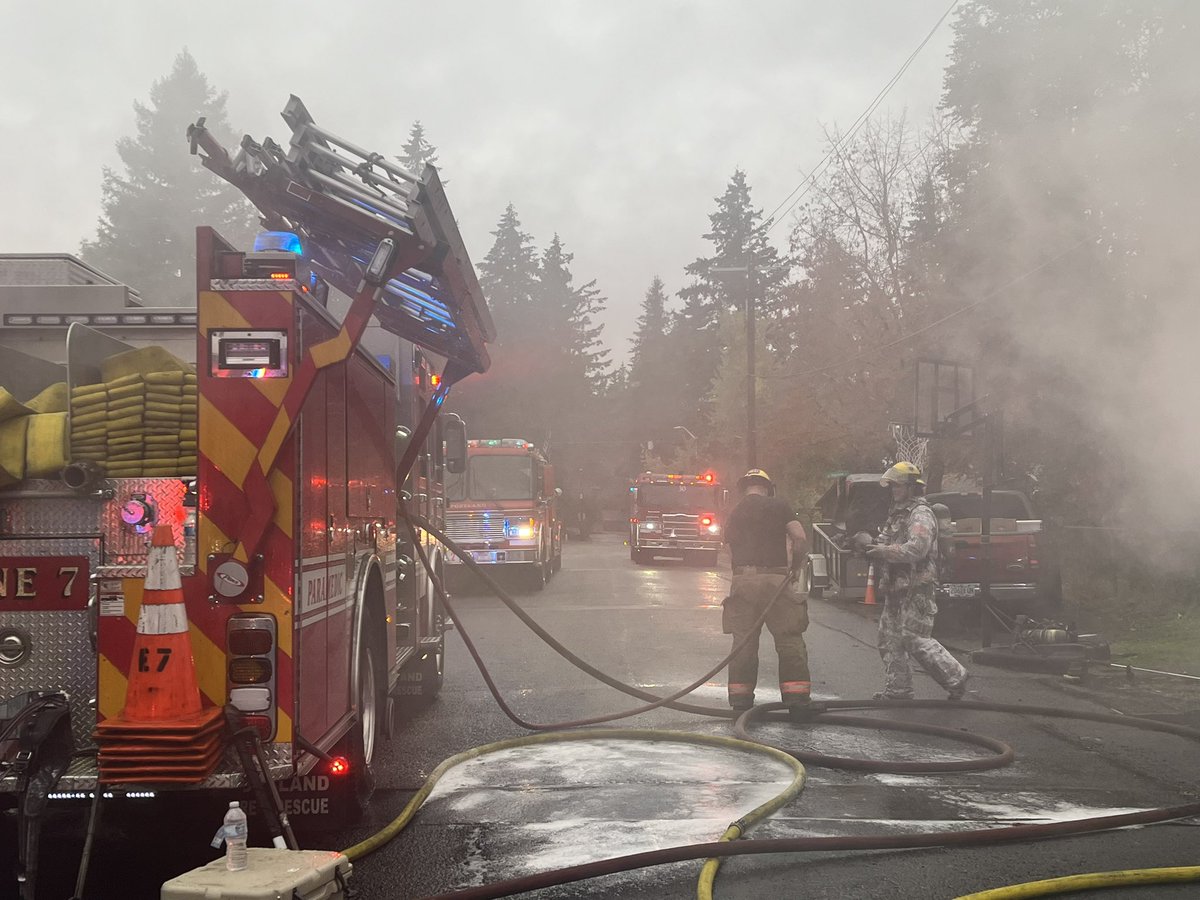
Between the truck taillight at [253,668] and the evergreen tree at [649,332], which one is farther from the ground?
the evergreen tree at [649,332]

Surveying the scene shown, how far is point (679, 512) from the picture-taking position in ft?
96.4

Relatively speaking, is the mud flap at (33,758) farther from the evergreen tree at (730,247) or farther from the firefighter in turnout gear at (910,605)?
the evergreen tree at (730,247)

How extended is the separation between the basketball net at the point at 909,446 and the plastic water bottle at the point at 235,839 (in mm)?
26887

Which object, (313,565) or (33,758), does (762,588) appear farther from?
(33,758)

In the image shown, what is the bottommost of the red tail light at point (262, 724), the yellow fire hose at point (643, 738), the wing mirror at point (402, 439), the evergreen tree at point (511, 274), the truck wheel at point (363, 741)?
the yellow fire hose at point (643, 738)

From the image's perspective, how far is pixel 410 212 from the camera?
472 centimetres

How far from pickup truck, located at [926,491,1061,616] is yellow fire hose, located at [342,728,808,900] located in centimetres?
730

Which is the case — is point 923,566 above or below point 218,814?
above

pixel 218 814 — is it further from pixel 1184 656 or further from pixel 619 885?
pixel 1184 656

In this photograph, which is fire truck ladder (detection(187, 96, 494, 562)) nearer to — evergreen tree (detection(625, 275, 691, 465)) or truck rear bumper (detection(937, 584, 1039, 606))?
truck rear bumper (detection(937, 584, 1039, 606))

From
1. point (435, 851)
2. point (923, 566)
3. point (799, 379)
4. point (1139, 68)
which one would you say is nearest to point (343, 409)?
point (435, 851)

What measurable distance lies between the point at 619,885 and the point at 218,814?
2.28 meters

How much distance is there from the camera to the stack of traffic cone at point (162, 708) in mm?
3887

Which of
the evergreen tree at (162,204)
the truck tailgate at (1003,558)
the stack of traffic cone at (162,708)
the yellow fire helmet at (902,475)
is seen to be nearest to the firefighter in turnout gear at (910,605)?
the yellow fire helmet at (902,475)
